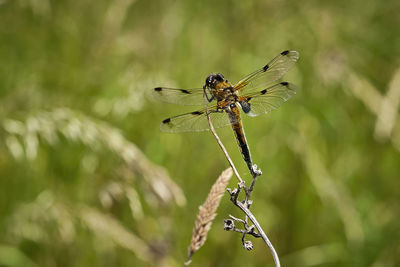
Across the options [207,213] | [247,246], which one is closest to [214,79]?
[207,213]

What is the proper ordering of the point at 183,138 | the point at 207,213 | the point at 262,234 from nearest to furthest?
the point at 262,234 → the point at 207,213 → the point at 183,138

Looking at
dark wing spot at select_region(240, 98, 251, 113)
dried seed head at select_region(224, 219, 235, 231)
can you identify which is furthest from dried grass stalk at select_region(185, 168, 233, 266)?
dark wing spot at select_region(240, 98, 251, 113)

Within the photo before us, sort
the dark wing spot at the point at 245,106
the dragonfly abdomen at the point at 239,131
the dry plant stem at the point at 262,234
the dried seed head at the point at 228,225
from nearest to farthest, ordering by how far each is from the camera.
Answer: the dry plant stem at the point at 262,234 < the dried seed head at the point at 228,225 < the dragonfly abdomen at the point at 239,131 < the dark wing spot at the point at 245,106

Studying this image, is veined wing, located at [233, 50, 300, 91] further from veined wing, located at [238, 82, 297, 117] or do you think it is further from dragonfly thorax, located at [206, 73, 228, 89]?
dragonfly thorax, located at [206, 73, 228, 89]

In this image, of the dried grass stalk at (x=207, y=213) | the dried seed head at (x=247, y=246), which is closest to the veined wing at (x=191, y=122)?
the dried grass stalk at (x=207, y=213)

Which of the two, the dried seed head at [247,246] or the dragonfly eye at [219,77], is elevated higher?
the dragonfly eye at [219,77]

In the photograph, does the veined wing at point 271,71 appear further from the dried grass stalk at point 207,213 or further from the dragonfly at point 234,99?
the dried grass stalk at point 207,213

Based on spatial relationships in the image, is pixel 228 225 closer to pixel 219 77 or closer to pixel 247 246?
pixel 247 246
